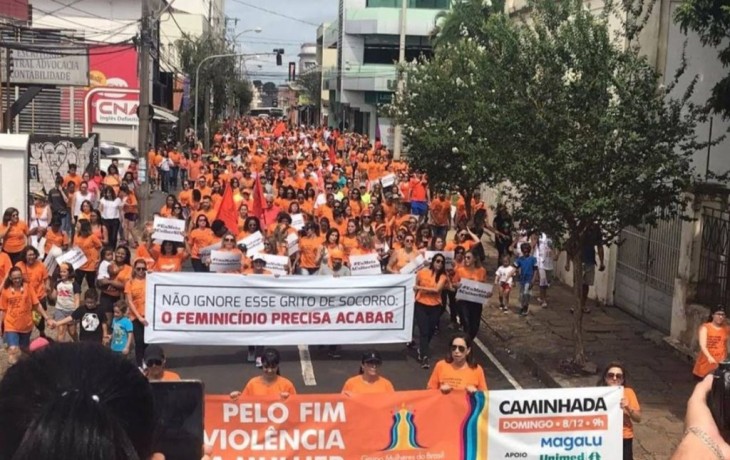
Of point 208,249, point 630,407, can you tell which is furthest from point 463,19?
point 630,407

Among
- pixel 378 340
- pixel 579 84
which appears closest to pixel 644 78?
pixel 579 84

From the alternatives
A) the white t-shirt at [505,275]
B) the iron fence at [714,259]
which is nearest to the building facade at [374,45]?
the white t-shirt at [505,275]

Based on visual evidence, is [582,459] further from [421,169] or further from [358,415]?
[421,169]

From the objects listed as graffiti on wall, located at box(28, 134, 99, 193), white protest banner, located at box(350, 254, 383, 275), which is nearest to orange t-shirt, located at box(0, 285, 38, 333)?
white protest banner, located at box(350, 254, 383, 275)

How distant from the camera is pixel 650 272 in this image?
1556 cm

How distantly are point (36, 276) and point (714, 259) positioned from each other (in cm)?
924

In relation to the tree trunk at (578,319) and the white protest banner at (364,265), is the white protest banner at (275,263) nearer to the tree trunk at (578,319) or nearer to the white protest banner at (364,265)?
the white protest banner at (364,265)

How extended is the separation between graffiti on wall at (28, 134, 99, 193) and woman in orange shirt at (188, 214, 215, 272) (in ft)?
31.1

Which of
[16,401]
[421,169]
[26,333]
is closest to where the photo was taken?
[16,401]

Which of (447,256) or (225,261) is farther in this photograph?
(447,256)

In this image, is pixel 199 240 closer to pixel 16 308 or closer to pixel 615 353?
pixel 16 308

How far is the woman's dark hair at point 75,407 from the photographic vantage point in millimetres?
1442

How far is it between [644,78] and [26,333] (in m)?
8.10

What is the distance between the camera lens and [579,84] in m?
11.4
